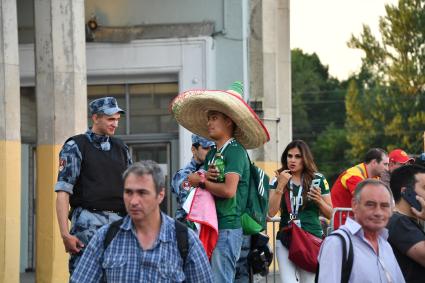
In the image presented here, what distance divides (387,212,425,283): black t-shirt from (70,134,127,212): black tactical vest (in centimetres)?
284

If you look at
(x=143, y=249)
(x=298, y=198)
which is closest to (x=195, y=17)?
(x=298, y=198)

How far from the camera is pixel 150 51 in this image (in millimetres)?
21328

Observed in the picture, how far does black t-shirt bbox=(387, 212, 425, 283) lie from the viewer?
865cm

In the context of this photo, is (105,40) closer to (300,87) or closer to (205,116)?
(205,116)

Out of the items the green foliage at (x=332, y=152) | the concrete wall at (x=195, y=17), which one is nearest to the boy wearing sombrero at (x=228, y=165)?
the concrete wall at (x=195, y=17)

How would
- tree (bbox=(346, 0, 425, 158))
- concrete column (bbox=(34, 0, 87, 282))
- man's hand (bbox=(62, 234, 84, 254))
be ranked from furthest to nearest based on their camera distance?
tree (bbox=(346, 0, 425, 158)) → concrete column (bbox=(34, 0, 87, 282)) → man's hand (bbox=(62, 234, 84, 254))

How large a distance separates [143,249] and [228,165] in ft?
9.17

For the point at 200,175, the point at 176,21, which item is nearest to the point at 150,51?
the point at 176,21

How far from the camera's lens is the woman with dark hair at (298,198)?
39.2 ft

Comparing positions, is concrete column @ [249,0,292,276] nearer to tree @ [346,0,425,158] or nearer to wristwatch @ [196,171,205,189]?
wristwatch @ [196,171,205,189]

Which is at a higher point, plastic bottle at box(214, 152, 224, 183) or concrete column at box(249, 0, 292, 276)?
concrete column at box(249, 0, 292, 276)

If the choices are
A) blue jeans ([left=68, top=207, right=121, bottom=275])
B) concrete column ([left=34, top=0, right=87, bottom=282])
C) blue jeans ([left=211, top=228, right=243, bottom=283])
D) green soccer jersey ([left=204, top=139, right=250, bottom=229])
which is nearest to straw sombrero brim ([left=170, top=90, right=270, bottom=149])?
green soccer jersey ([left=204, top=139, right=250, bottom=229])

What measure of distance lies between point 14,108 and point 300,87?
286 feet

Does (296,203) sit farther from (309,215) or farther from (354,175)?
(354,175)
